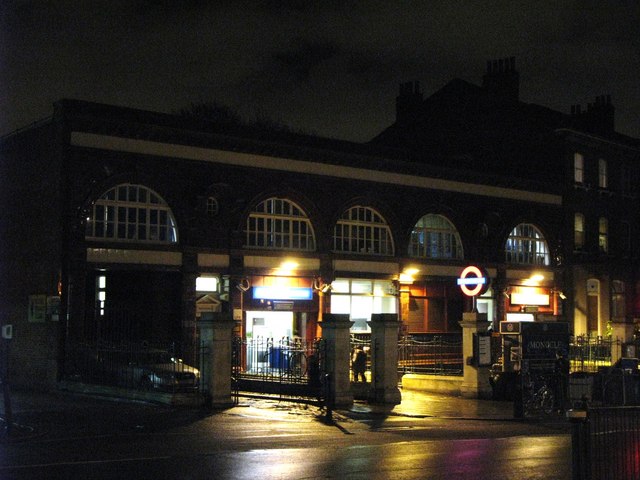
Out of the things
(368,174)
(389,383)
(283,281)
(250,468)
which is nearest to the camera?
(250,468)

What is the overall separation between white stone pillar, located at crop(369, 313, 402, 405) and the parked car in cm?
476

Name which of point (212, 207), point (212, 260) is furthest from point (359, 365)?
Result: point (212, 207)

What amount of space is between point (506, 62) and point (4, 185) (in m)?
30.0

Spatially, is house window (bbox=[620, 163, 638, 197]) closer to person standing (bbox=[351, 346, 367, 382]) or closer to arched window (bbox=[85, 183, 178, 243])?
person standing (bbox=[351, 346, 367, 382])

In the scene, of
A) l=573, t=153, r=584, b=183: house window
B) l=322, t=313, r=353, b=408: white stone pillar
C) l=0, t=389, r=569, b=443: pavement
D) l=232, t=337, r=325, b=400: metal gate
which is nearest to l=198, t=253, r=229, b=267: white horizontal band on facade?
l=232, t=337, r=325, b=400: metal gate

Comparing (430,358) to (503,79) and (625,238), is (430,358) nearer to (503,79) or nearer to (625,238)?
(625,238)

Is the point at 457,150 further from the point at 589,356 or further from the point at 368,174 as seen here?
the point at 589,356

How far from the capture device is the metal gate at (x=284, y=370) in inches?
1003

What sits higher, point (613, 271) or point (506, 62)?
point (506, 62)

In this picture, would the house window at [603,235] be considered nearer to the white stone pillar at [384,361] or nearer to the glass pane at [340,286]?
the glass pane at [340,286]

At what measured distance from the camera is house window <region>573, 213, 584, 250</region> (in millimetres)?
48844

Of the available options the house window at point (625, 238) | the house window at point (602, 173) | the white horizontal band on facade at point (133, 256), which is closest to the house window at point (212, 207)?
the white horizontal band on facade at point (133, 256)

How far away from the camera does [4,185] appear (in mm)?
33812

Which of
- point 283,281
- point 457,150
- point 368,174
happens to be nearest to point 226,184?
point 283,281
